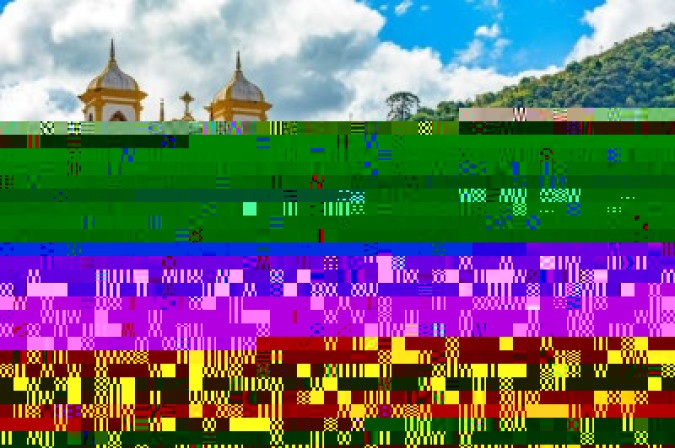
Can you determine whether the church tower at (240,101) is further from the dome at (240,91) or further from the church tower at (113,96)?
the church tower at (113,96)

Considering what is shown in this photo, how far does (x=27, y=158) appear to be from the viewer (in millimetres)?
2387

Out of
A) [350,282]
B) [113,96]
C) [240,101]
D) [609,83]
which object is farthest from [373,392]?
[609,83]

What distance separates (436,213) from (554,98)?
79.7 meters

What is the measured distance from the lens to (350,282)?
7.58ft

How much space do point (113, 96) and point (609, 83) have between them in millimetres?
57616

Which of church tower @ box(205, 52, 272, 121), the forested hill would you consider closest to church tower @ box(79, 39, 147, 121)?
church tower @ box(205, 52, 272, 121)

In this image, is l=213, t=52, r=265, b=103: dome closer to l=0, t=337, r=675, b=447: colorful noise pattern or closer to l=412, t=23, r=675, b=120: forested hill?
l=0, t=337, r=675, b=447: colorful noise pattern

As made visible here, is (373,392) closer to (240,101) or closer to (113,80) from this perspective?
(240,101)

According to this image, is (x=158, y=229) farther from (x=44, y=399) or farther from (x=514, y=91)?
(x=514, y=91)

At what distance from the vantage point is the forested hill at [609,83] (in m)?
75.8

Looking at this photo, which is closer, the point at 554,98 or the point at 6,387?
the point at 6,387

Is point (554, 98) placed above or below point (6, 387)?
above

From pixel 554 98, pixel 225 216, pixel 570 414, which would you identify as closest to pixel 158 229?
pixel 225 216

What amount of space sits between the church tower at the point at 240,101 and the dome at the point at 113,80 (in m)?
3.89
